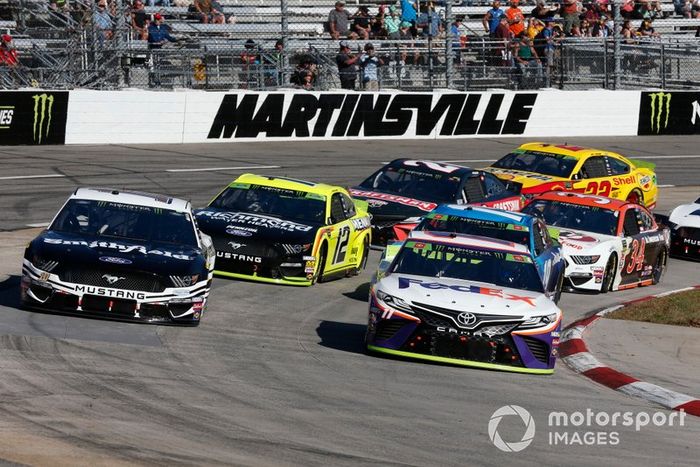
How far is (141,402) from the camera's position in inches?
396

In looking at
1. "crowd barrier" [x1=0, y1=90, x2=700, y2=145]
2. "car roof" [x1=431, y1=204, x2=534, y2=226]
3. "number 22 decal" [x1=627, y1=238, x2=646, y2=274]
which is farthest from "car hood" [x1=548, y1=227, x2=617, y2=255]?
"crowd barrier" [x1=0, y1=90, x2=700, y2=145]

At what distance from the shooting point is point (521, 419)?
1045cm

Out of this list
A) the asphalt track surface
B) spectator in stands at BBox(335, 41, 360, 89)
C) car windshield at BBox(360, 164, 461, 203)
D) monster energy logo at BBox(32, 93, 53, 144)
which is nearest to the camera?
the asphalt track surface

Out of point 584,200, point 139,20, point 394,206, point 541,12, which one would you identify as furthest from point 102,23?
point 584,200

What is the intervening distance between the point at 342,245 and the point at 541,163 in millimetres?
8044

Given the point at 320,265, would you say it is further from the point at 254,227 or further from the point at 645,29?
the point at 645,29

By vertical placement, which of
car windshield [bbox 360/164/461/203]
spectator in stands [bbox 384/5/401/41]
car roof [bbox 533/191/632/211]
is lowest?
car roof [bbox 533/191/632/211]

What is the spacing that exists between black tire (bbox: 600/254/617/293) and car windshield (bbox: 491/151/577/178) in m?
5.73

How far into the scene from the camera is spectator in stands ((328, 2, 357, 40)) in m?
34.4

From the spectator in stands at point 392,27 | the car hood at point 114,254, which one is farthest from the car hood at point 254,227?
the spectator in stands at point 392,27

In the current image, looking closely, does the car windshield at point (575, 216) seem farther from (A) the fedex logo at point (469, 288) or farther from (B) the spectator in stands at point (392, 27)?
(B) the spectator in stands at point (392, 27)

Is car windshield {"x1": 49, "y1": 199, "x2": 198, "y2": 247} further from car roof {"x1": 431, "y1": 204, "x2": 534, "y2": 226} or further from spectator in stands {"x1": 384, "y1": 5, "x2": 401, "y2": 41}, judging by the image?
spectator in stands {"x1": 384, "y1": 5, "x2": 401, "y2": 41}

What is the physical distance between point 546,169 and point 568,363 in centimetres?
1162

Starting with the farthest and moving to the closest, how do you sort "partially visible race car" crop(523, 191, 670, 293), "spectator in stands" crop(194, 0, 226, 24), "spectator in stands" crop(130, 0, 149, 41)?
1. "spectator in stands" crop(194, 0, 226, 24)
2. "spectator in stands" crop(130, 0, 149, 41)
3. "partially visible race car" crop(523, 191, 670, 293)
